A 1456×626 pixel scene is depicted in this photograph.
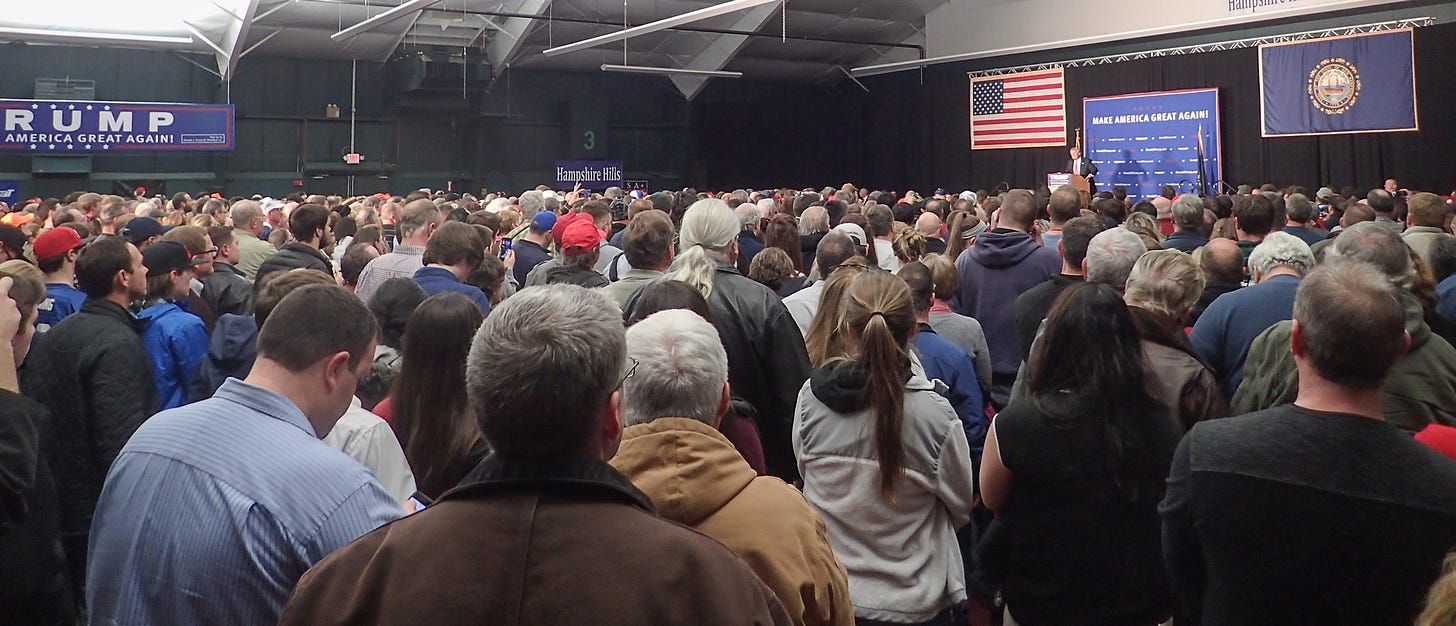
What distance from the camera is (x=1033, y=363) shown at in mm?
2555

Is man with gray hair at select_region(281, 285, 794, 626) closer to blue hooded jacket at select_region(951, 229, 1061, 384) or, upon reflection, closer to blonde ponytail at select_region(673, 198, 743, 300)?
blonde ponytail at select_region(673, 198, 743, 300)

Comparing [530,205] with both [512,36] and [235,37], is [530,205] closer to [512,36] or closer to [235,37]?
[235,37]

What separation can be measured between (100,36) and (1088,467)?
58.5 feet

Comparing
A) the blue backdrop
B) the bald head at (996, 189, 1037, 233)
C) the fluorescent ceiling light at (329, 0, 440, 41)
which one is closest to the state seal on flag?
the blue backdrop

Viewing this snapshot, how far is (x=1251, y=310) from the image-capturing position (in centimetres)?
362

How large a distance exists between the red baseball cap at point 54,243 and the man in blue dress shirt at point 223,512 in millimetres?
2911

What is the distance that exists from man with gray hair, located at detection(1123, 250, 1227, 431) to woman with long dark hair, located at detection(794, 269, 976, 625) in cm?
53

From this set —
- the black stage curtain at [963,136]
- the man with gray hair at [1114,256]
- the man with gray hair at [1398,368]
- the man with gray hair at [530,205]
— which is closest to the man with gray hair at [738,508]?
the man with gray hair at [1398,368]

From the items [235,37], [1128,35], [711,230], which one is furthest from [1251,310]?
[235,37]

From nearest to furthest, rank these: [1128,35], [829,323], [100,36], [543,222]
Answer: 1. [829,323]
2. [543,222]
3. [100,36]
4. [1128,35]

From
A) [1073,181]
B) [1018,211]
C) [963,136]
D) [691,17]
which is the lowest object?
[1018,211]

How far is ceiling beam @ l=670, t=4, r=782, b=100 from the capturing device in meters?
19.7

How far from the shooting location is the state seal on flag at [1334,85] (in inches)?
579

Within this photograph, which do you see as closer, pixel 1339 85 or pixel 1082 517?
pixel 1082 517
